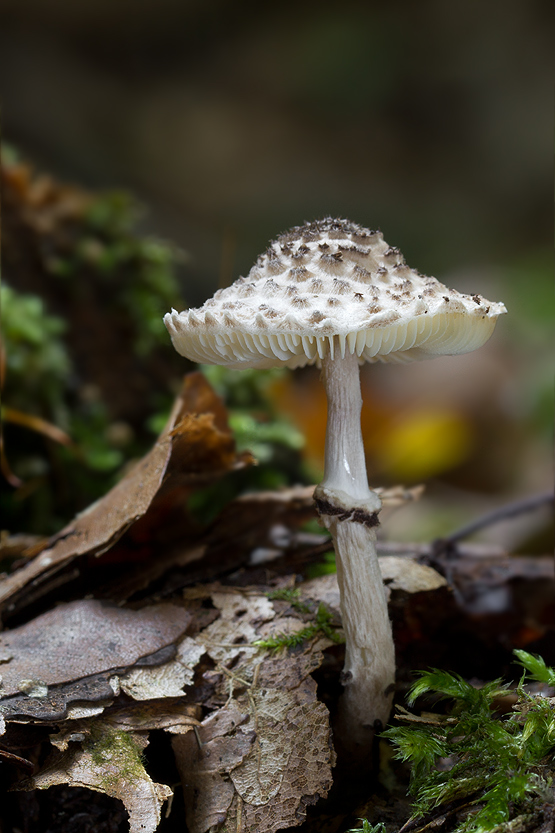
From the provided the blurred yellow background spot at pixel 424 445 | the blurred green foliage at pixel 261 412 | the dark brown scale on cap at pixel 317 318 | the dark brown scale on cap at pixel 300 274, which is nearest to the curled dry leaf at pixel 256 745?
the dark brown scale on cap at pixel 317 318

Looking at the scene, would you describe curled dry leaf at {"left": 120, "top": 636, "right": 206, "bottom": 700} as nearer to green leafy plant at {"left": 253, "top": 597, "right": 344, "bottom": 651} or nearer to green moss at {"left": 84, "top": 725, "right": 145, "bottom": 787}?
green moss at {"left": 84, "top": 725, "right": 145, "bottom": 787}

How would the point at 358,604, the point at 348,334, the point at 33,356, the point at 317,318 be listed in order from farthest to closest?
the point at 33,356 < the point at 358,604 < the point at 348,334 < the point at 317,318

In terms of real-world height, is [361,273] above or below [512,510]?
above

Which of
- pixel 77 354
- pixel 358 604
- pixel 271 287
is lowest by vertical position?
pixel 358 604

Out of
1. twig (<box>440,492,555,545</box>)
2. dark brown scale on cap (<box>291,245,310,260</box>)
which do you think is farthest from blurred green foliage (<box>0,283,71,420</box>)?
twig (<box>440,492,555,545</box>)

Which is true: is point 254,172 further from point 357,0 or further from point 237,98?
point 357,0

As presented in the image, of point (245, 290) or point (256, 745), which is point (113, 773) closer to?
point (256, 745)

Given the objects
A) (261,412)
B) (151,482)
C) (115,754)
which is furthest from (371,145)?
(115,754)

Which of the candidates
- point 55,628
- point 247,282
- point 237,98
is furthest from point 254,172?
point 55,628
